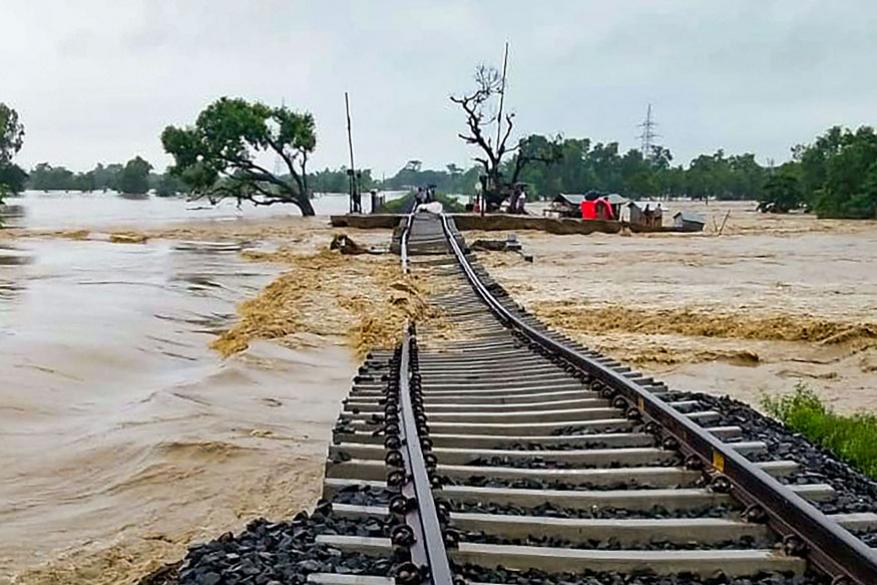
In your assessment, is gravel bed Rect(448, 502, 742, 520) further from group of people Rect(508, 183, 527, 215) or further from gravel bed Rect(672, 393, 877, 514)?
group of people Rect(508, 183, 527, 215)

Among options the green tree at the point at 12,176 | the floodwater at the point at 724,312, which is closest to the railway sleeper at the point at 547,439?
the floodwater at the point at 724,312

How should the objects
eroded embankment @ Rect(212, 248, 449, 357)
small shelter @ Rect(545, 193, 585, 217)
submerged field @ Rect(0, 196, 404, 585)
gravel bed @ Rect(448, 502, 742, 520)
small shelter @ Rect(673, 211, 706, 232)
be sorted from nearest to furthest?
gravel bed @ Rect(448, 502, 742, 520) → submerged field @ Rect(0, 196, 404, 585) → eroded embankment @ Rect(212, 248, 449, 357) → small shelter @ Rect(673, 211, 706, 232) → small shelter @ Rect(545, 193, 585, 217)

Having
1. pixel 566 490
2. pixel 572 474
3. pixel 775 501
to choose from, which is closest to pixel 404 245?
pixel 572 474

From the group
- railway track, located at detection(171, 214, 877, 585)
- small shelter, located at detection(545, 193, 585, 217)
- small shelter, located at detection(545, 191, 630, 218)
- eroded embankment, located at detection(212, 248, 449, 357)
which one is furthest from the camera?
small shelter, located at detection(545, 193, 585, 217)

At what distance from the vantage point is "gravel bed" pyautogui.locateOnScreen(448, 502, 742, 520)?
144 inches

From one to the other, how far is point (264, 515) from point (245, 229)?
3538cm

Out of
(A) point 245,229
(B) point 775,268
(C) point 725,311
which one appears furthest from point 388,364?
(A) point 245,229

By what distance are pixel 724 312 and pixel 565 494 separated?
8632 millimetres

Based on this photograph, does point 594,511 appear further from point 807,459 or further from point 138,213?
point 138,213

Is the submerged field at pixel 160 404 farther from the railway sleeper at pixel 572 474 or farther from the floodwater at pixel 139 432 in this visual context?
the railway sleeper at pixel 572 474

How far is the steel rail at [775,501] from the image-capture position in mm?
2877

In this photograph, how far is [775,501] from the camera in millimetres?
3445

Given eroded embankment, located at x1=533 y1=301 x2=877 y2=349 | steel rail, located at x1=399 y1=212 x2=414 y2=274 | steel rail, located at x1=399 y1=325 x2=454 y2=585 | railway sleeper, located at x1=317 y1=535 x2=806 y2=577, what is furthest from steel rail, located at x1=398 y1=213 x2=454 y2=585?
steel rail, located at x1=399 y1=212 x2=414 y2=274

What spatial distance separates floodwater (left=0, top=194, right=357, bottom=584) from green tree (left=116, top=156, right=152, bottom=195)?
118m
